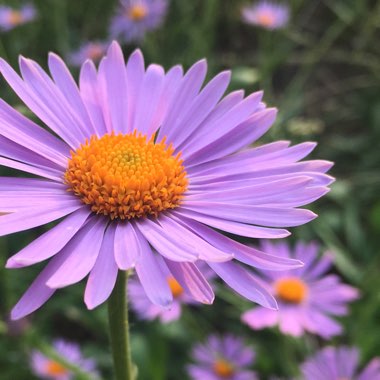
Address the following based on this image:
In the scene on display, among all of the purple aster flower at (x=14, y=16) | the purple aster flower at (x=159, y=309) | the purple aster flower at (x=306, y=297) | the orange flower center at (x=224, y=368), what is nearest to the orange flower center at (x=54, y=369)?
the purple aster flower at (x=159, y=309)

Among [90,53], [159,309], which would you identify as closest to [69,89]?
[159,309]

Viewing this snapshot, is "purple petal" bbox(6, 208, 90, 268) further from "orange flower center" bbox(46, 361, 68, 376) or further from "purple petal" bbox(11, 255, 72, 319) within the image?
"orange flower center" bbox(46, 361, 68, 376)

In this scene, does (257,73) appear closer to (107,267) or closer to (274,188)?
(274,188)

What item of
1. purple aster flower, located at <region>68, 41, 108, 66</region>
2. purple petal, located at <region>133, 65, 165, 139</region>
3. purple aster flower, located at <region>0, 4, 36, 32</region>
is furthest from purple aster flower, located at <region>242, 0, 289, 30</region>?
purple petal, located at <region>133, 65, 165, 139</region>

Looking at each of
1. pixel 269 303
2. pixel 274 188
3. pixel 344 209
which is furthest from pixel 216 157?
pixel 344 209

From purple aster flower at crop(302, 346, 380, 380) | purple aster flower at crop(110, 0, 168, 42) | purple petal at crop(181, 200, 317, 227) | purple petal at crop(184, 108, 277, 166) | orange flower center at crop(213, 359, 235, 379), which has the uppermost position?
purple aster flower at crop(110, 0, 168, 42)

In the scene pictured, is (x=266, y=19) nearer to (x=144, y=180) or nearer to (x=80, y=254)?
(x=144, y=180)
